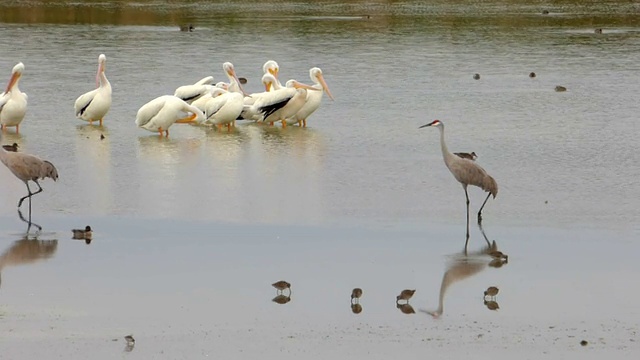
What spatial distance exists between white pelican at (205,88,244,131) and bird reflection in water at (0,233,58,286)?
4.81m

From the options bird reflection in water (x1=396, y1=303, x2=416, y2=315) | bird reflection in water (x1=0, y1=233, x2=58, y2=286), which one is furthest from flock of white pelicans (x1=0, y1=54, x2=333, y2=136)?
bird reflection in water (x1=396, y1=303, x2=416, y2=315)

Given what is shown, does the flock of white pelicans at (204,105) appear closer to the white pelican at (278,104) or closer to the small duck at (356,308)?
the white pelican at (278,104)

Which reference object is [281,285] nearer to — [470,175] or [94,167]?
[470,175]

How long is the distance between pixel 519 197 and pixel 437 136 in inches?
119

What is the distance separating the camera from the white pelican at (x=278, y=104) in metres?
13.8

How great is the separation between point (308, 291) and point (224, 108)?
6.12 m

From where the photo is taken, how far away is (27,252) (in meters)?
8.38

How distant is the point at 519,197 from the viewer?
10.0 metres

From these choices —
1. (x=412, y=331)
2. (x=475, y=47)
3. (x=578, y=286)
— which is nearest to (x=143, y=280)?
(x=412, y=331)

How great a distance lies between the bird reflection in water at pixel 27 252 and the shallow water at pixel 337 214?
19 millimetres

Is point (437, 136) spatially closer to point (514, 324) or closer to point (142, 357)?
point (514, 324)

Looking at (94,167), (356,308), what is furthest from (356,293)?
(94,167)

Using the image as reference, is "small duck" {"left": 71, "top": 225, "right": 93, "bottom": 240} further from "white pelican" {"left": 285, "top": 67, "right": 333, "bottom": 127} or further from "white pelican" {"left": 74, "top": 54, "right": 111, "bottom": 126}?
"white pelican" {"left": 285, "top": 67, "right": 333, "bottom": 127}

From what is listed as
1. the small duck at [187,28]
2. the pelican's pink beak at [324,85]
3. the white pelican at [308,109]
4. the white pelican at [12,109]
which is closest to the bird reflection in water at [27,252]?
the white pelican at [12,109]
